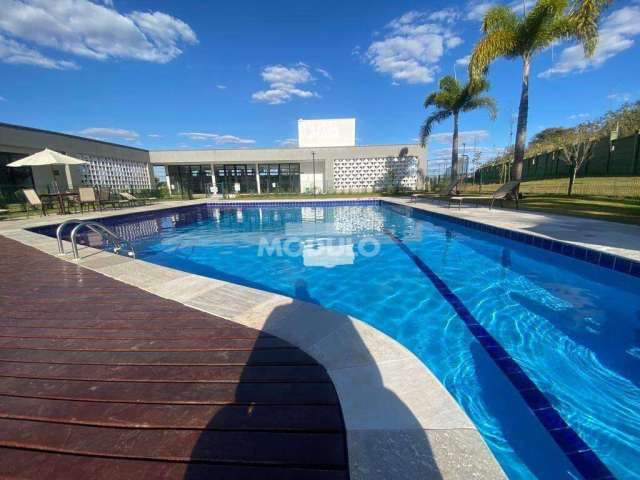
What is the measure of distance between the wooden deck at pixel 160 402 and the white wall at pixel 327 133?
23.6m

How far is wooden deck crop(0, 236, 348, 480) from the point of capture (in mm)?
1000

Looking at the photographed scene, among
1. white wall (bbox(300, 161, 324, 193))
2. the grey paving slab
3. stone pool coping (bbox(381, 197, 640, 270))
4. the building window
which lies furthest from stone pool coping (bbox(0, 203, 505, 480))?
the building window

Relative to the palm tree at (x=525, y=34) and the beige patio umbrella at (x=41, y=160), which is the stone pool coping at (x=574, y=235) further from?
the beige patio umbrella at (x=41, y=160)

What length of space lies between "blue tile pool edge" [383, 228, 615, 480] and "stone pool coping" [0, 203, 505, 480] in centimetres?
92

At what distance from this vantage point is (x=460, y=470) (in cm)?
98

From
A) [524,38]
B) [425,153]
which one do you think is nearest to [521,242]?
[524,38]

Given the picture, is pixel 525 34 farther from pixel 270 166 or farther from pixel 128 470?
pixel 270 166

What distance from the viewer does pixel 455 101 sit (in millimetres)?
15500

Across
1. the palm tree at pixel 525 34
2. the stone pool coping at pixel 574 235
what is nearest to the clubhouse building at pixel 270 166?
the palm tree at pixel 525 34

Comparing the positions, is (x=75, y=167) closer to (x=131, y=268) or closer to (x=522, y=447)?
(x=131, y=268)

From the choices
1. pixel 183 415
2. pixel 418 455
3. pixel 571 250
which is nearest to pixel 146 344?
pixel 183 415

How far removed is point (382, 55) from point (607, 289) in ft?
98.0

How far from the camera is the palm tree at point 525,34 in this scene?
917 centimetres

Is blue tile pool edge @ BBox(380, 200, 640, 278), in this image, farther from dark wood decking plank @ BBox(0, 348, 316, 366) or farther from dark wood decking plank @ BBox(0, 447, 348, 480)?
dark wood decking plank @ BBox(0, 447, 348, 480)
